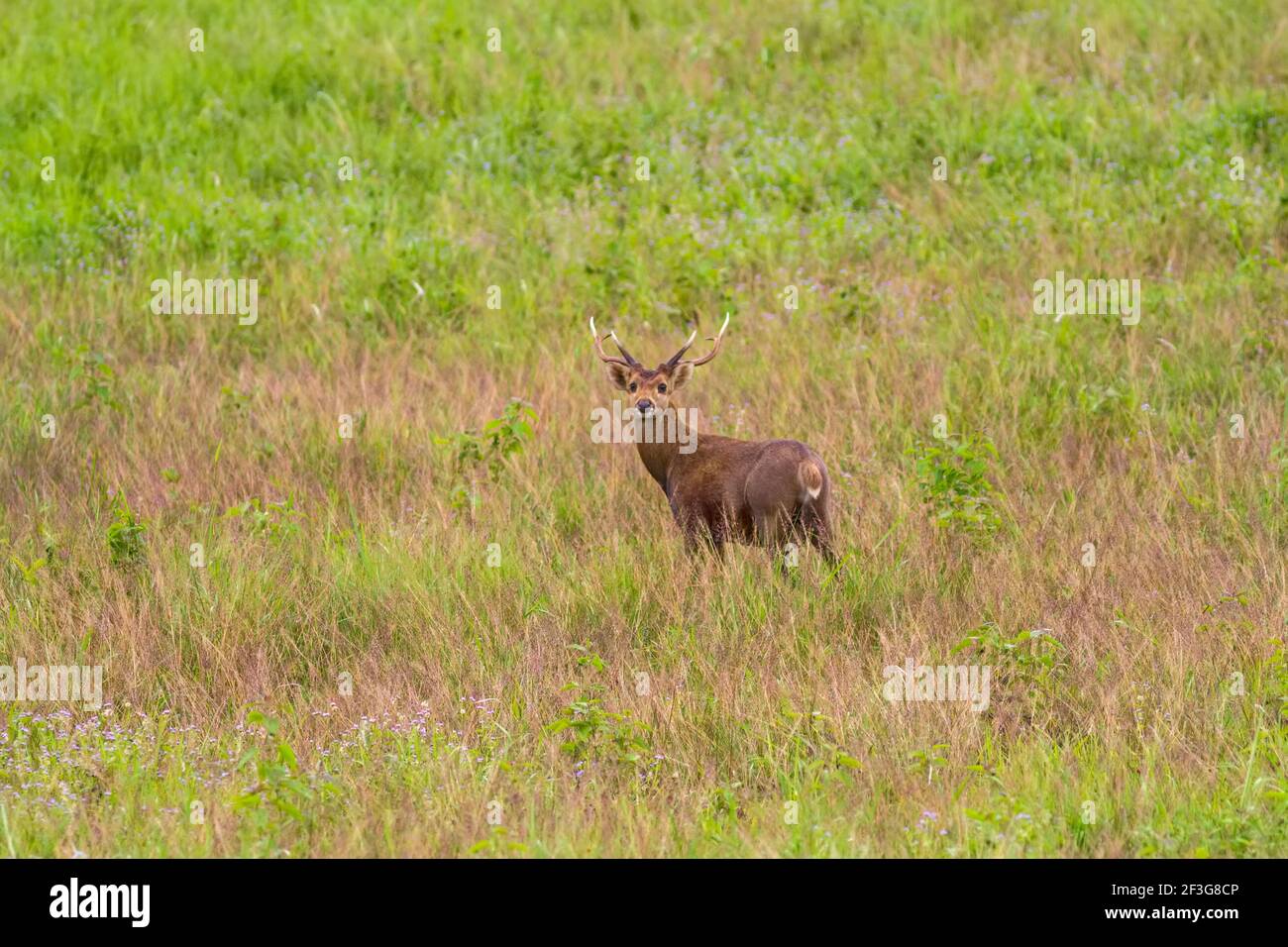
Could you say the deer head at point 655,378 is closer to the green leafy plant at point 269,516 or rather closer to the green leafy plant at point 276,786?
the green leafy plant at point 269,516

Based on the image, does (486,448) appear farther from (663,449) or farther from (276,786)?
(276,786)

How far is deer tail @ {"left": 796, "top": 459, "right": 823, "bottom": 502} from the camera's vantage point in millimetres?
8273

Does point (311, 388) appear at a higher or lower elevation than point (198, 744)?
higher

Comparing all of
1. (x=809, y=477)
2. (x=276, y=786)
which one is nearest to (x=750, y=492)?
(x=809, y=477)

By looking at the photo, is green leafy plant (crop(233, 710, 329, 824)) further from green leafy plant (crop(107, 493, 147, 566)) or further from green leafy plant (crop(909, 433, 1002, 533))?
green leafy plant (crop(909, 433, 1002, 533))

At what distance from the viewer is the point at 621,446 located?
10.2 m

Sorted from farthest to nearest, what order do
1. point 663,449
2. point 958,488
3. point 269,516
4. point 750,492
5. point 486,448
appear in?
point 486,448 < point 663,449 < point 269,516 < point 750,492 < point 958,488

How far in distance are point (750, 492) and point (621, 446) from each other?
1808mm

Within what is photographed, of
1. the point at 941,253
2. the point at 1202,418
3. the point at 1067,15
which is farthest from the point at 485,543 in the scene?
the point at 1067,15

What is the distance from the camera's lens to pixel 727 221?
14016 millimetres

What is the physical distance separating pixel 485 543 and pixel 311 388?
3240mm

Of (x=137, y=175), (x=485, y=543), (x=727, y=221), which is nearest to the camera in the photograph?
(x=485, y=543)

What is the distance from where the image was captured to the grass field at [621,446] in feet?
19.6

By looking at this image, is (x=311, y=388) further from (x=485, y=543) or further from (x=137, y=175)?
(x=137, y=175)
